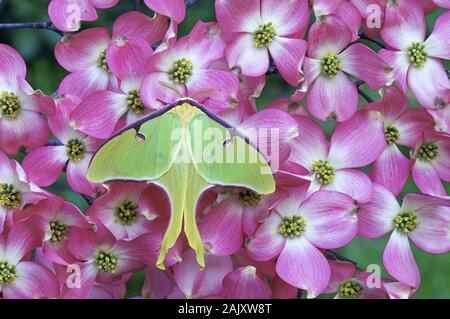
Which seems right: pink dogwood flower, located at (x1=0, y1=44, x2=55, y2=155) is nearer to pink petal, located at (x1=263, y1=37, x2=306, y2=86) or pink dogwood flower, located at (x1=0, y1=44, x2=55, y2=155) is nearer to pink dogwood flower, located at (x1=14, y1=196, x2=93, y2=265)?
pink dogwood flower, located at (x1=14, y1=196, x2=93, y2=265)

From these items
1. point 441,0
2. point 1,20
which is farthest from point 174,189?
point 1,20

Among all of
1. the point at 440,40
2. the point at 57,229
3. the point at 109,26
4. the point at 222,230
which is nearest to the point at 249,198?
the point at 222,230

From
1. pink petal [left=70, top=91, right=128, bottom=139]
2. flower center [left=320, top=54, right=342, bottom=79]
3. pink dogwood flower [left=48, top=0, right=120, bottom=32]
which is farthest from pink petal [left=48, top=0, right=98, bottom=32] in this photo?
flower center [left=320, top=54, right=342, bottom=79]

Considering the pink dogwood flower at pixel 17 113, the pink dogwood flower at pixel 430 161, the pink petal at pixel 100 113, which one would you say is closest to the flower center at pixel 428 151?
the pink dogwood flower at pixel 430 161

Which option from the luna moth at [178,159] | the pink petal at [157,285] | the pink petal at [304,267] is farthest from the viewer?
the pink petal at [157,285]

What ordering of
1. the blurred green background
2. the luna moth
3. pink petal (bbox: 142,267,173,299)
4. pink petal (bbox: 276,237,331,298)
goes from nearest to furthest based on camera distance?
the luna moth, pink petal (bbox: 276,237,331,298), pink petal (bbox: 142,267,173,299), the blurred green background

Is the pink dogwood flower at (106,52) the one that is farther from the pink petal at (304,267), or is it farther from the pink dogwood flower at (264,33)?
the pink petal at (304,267)
